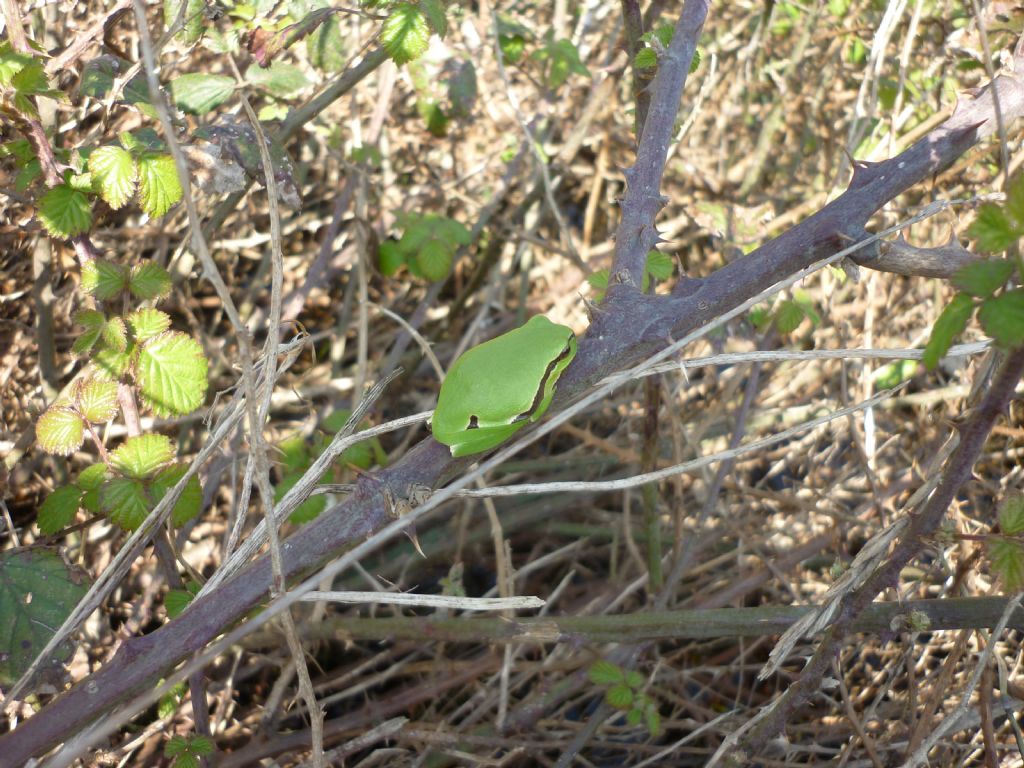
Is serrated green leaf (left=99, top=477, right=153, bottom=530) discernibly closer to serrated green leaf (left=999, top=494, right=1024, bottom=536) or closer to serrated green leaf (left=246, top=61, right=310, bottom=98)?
serrated green leaf (left=246, top=61, right=310, bottom=98)

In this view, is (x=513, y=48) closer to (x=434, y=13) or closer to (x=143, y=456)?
(x=434, y=13)

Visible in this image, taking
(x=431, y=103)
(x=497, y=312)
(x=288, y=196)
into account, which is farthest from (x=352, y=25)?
(x=288, y=196)

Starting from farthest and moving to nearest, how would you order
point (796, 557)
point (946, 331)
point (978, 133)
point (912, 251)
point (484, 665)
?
point (796, 557), point (484, 665), point (978, 133), point (912, 251), point (946, 331)

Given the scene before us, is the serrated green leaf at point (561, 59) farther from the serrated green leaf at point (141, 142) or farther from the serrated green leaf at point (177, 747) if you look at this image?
the serrated green leaf at point (177, 747)

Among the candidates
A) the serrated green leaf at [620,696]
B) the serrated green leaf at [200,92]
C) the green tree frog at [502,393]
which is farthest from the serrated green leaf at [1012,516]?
the serrated green leaf at [200,92]

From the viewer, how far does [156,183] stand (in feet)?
4.42

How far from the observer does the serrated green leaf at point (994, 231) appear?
2.96ft

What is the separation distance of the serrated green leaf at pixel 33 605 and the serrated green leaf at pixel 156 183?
63cm

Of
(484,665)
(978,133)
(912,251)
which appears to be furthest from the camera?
(484,665)

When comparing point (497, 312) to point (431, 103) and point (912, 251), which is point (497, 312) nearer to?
point (431, 103)

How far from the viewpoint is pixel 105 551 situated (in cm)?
194

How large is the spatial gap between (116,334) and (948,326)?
124 centimetres

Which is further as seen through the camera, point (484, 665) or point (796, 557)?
point (796, 557)

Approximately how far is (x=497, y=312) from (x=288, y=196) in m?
1.44
